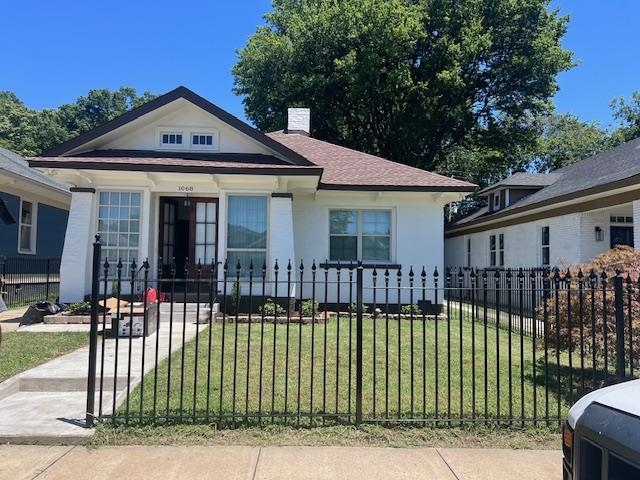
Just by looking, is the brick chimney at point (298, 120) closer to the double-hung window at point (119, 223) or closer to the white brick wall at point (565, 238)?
the double-hung window at point (119, 223)

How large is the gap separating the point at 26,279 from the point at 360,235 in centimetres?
1108

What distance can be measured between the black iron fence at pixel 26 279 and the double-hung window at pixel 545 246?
53.7 feet

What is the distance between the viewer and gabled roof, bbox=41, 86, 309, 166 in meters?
12.3

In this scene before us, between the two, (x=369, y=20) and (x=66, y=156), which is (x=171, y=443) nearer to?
(x=66, y=156)

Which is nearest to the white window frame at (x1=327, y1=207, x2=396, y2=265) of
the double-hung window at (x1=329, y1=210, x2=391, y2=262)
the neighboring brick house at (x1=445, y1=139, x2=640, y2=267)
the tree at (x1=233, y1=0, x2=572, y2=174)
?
the double-hung window at (x1=329, y1=210, x2=391, y2=262)

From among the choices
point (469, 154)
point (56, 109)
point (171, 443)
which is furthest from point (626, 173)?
point (56, 109)

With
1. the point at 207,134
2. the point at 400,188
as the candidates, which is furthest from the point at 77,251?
the point at 400,188

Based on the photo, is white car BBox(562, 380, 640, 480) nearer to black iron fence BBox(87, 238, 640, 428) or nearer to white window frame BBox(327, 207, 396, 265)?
black iron fence BBox(87, 238, 640, 428)

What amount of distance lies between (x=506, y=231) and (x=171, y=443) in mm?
18453

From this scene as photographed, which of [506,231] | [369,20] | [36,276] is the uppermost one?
[369,20]

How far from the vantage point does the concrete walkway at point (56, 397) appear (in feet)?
15.8

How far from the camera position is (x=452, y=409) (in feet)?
18.2

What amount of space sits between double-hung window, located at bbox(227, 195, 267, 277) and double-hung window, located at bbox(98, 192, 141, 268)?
228cm

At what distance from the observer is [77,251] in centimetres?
1194
